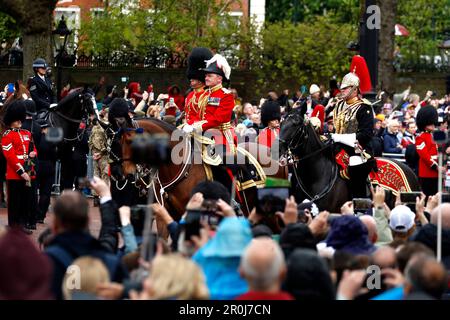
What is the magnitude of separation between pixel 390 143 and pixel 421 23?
24.5 metres

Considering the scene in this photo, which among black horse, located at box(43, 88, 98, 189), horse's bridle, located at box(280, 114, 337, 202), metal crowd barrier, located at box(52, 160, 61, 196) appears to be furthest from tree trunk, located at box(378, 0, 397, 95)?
horse's bridle, located at box(280, 114, 337, 202)

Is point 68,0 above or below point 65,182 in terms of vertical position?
above

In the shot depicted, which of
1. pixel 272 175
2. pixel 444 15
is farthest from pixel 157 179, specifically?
pixel 444 15

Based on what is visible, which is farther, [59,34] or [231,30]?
[231,30]

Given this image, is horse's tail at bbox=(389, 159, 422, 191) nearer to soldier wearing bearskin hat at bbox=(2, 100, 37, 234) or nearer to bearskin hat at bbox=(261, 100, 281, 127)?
bearskin hat at bbox=(261, 100, 281, 127)

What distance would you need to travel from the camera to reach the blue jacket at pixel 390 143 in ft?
80.6

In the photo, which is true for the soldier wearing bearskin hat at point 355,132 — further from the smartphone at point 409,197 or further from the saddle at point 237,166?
the smartphone at point 409,197

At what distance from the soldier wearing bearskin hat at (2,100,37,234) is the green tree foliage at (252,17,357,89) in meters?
21.3

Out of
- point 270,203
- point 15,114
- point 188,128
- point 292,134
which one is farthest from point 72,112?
point 270,203

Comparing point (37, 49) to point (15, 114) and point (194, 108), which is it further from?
point (194, 108)

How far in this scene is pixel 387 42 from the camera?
108 feet

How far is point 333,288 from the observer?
823 cm
